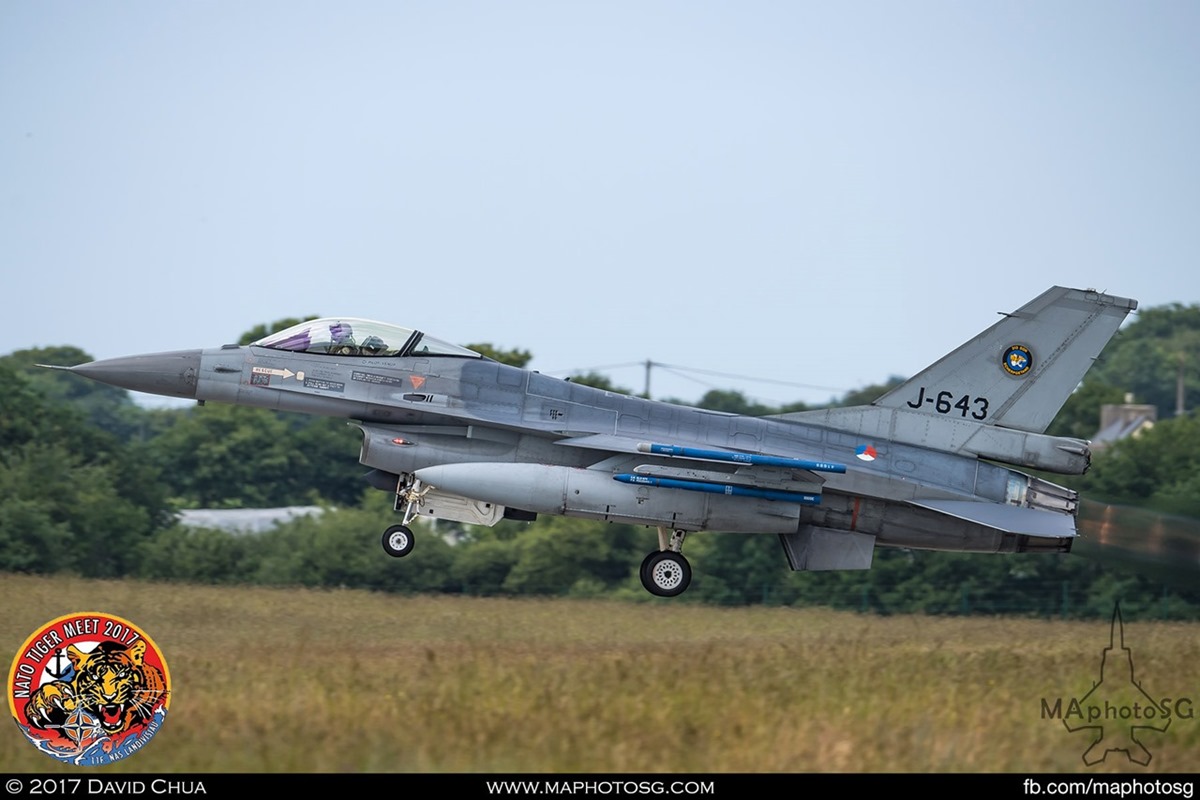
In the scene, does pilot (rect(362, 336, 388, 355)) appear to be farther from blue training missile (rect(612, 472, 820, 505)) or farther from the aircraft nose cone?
blue training missile (rect(612, 472, 820, 505))

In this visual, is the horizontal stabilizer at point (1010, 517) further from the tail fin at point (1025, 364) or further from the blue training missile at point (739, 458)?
the blue training missile at point (739, 458)

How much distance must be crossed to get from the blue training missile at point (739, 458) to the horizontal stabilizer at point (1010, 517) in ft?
5.01

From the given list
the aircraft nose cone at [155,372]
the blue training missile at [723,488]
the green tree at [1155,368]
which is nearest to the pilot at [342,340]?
the aircraft nose cone at [155,372]

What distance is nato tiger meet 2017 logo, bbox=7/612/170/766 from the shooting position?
11547 millimetres

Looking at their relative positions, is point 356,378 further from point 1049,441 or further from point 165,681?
point 1049,441

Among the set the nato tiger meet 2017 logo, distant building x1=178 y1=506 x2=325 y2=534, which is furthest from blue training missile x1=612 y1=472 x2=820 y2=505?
distant building x1=178 y1=506 x2=325 y2=534

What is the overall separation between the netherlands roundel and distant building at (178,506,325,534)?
23983 mm

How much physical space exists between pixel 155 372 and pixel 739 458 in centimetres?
730

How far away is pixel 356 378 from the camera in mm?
18062

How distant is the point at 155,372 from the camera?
18.1m

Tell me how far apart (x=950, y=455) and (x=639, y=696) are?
24.3 feet

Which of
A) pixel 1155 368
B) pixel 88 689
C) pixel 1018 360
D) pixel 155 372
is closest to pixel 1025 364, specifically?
pixel 1018 360

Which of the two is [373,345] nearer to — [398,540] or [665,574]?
[398,540]

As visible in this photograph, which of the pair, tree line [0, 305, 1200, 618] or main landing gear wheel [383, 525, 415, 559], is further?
tree line [0, 305, 1200, 618]
